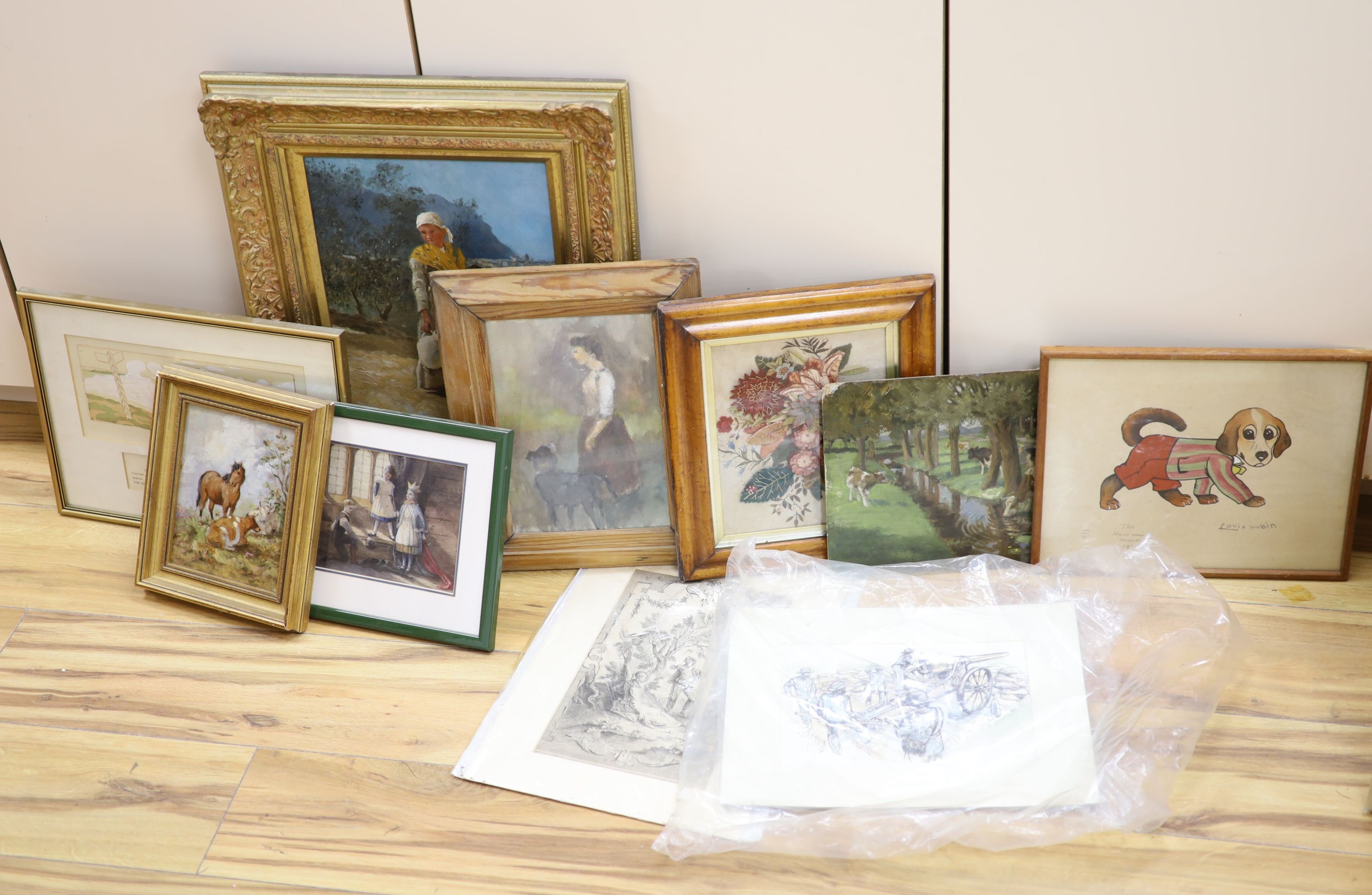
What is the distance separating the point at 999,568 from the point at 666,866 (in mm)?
591

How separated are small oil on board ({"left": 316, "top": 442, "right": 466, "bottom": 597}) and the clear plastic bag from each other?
1.19ft

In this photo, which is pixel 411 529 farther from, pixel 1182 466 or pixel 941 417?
pixel 1182 466

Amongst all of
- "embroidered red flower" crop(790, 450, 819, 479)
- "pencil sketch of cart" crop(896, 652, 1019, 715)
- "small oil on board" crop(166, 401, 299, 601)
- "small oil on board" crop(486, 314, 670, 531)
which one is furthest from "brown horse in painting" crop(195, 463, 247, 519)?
"pencil sketch of cart" crop(896, 652, 1019, 715)

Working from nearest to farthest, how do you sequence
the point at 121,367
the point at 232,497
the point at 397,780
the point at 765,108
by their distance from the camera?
the point at 397,780
the point at 765,108
the point at 232,497
the point at 121,367

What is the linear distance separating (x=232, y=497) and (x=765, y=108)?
2.75 ft

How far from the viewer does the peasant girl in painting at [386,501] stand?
4.42 ft

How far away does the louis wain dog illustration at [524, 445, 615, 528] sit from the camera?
4.69 ft

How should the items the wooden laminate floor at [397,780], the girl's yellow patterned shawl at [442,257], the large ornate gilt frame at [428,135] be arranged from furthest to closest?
1. the girl's yellow patterned shawl at [442,257]
2. the large ornate gilt frame at [428,135]
3. the wooden laminate floor at [397,780]

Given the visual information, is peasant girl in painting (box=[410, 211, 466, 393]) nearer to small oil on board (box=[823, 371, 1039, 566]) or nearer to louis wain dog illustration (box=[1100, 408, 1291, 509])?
small oil on board (box=[823, 371, 1039, 566])

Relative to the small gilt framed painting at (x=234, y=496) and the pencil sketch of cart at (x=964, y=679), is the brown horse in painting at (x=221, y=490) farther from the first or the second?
the pencil sketch of cart at (x=964, y=679)

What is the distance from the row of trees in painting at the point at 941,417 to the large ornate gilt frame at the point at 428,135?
1.15ft

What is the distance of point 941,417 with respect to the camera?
1.37 meters

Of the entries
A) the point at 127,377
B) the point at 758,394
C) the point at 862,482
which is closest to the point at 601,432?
the point at 758,394

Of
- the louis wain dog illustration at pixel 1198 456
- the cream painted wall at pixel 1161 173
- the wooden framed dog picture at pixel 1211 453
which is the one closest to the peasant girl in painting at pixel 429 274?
the cream painted wall at pixel 1161 173
